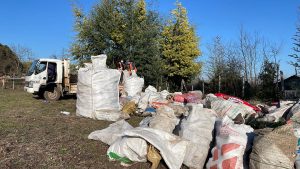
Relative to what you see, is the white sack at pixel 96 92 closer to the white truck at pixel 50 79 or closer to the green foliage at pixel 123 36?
the white truck at pixel 50 79

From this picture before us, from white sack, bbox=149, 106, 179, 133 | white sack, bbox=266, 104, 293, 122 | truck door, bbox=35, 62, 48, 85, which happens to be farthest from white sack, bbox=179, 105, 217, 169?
truck door, bbox=35, 62, 48, 85

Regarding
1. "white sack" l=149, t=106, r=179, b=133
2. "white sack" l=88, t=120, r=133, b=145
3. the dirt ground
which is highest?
A: "white sack" l=149, t=106, r=179, b=133

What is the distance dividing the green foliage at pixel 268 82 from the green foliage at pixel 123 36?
25.4 feet

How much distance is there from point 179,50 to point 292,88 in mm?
10278

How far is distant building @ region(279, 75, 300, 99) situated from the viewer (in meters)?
14.0

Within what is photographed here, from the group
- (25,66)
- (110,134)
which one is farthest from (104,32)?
(25,66)

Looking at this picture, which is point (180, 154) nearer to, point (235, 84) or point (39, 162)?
point (39, 162)

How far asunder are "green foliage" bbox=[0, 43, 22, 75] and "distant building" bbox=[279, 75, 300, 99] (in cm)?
2714

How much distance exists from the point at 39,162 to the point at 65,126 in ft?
9.83

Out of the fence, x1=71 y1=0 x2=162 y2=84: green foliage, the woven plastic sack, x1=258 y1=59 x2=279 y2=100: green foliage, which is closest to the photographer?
the woven plastic sack

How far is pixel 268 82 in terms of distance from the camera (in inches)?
596

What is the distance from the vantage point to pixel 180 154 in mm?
4684

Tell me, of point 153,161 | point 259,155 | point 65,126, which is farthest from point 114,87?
point 259,155

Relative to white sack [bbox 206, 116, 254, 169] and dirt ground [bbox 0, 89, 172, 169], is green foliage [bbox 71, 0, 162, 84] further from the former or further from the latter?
white sack [bbox 206, 116, 254, 169]
